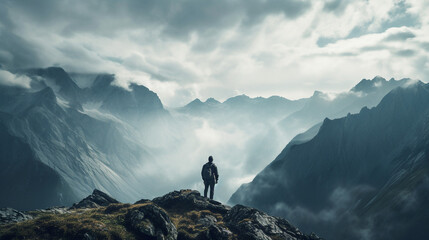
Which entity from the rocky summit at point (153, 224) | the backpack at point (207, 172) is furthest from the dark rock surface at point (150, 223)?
the backpack at point (207, 172)

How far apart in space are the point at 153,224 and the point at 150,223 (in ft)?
1.65

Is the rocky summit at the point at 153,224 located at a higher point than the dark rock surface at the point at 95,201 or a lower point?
lower

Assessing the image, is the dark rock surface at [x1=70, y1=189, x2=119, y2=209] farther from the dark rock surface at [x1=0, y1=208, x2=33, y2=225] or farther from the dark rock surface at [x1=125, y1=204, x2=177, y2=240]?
the dark rock surface at [x1=125, y1=204, x2=177, y2=240]

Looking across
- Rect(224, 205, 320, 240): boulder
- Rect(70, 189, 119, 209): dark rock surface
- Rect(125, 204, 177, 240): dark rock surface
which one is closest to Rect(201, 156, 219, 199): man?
Rect(224, 205, 320, 240): boulder

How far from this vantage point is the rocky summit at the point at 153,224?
33594 millimetres

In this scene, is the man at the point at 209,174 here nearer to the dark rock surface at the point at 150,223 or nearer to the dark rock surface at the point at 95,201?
the dark rock surface at the point at 95,201

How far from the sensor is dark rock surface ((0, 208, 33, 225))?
4010 cm

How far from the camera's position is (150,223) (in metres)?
37.8

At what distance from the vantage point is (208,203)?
54031 mm

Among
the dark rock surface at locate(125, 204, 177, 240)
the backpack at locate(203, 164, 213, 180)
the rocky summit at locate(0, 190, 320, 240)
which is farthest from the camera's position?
the backpack at locate(203, 164, 213, 180)

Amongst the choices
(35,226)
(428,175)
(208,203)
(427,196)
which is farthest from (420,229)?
(35,226)

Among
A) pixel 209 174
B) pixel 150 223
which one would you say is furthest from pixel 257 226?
pixel 209 174

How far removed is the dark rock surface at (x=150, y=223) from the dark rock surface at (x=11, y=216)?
14518 millimetres

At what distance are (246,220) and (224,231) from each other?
5.13 meters
